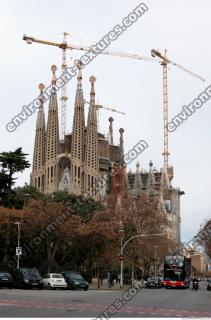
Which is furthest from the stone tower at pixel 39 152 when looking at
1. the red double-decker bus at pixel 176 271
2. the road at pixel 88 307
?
the road at pixel 88 307

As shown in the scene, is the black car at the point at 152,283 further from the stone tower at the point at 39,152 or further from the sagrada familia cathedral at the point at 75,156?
the stone tower at the point at 39,152

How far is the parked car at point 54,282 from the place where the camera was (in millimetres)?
42500

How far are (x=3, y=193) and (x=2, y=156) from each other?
14.8 feet

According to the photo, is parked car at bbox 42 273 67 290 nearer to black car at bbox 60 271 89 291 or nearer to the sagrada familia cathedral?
black car at bbox 60 271 89 291

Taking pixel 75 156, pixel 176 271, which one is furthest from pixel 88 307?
pixel 75 156

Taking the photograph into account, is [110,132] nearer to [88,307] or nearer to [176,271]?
[176,271]

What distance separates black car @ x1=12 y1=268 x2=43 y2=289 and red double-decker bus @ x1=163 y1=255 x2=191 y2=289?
18583 mm

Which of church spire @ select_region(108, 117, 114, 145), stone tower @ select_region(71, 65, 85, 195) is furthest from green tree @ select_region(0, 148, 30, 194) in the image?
church spire @ select_region(108, 117, 114, 145)

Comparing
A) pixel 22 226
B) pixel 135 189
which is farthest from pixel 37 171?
pixel 22 226

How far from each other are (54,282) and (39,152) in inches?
3364

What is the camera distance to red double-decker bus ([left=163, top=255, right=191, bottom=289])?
183ft

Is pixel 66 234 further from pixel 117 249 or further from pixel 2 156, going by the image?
pixel 2 156

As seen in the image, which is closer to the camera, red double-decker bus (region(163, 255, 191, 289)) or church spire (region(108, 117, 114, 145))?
red double-decker bus (region(163, 255, 191, 289))

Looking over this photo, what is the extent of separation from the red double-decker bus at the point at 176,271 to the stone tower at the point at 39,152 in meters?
69.7
